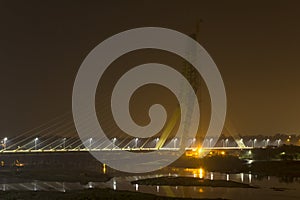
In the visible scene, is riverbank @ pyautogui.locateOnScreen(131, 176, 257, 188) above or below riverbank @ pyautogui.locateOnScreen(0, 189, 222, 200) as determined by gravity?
above

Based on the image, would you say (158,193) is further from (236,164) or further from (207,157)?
(207,157)

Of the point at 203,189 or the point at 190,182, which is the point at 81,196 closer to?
the point at 203,189

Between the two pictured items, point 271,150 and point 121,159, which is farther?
point 121,159

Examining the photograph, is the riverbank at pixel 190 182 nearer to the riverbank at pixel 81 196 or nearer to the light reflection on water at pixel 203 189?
the light reflection on water at pixel 203 189

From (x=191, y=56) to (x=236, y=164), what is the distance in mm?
12256

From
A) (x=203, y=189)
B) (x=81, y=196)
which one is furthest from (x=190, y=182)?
(x=81, y=196)

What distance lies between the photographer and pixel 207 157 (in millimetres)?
54469

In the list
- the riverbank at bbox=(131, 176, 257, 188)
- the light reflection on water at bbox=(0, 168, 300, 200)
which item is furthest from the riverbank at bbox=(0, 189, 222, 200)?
the riverbank at bbox=(131, 176, 257, 188)

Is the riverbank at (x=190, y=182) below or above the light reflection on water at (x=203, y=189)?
above

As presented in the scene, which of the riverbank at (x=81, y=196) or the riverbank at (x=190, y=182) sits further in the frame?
the riverbank at (x=190, y=182)

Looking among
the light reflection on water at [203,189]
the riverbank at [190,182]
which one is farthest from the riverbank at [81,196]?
the riverbank at [190,182]

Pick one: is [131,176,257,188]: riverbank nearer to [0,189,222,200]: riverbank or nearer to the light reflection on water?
the light reflection on water

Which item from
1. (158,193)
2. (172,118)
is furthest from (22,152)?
(158,193)

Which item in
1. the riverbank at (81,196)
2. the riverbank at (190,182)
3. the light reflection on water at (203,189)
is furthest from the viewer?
the riverbank at (190,182)
